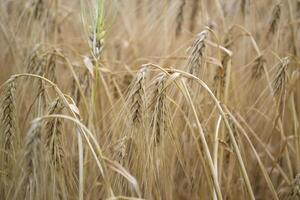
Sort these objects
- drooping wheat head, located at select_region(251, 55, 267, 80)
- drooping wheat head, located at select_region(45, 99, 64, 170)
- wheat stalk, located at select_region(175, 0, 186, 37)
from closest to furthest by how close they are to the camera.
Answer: drooping wheat head, located at select_region(45, 99, 64, 170), drooping wheat head, located at select_region(251, 55, 267, 80), wheat stalk, located at select_region(175, 0, 186, 37)

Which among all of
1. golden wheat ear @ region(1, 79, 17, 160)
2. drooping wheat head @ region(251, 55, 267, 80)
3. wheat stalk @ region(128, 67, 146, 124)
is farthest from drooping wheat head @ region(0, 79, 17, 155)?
drooping wheat head @ region(251, 55, 267, 80)

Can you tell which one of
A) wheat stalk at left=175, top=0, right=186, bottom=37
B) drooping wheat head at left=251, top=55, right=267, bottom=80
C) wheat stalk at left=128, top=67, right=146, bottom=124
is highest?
wheat stalk at left=175, top=0, right=186, bottom=37

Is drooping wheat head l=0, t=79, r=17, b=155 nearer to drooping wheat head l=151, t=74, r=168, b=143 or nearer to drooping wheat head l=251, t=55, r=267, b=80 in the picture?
drooping wheat head l=151, t=74, r=168, b=143

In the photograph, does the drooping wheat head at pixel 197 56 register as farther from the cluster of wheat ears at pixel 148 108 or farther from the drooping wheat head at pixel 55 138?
the drooping wheat head at pixel 55 138

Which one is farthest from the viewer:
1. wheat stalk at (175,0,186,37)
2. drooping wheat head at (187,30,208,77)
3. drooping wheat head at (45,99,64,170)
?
wheat stalk at (175,0,186,37)

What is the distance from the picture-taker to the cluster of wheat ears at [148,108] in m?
0.74

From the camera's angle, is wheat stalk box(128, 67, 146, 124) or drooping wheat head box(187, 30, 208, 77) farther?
drooping wheat head box(187, 30, 208, 77)

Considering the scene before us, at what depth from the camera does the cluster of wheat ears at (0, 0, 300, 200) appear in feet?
2.44

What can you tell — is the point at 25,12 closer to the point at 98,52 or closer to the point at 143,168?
the point at 98,52

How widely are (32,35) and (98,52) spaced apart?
42 cm

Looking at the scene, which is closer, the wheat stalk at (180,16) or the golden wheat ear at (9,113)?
the golden wheat ear at (9,113)

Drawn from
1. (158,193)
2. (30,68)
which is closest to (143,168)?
(158,193)

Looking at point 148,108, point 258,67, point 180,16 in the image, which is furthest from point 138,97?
point 180,16

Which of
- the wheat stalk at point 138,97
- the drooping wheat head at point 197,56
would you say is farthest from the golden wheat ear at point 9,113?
the drooping wheat head at point 197,56
